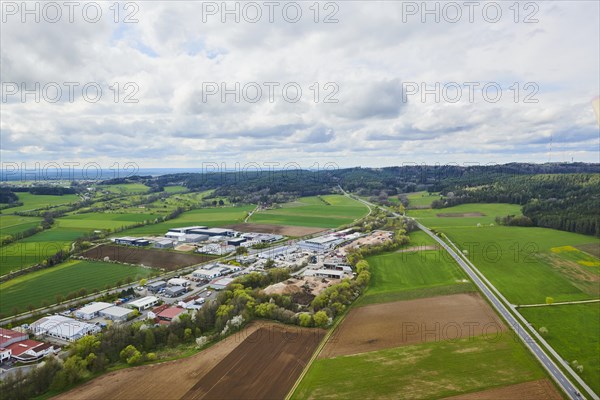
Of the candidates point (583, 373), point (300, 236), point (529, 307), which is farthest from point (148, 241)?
point (583, 373)

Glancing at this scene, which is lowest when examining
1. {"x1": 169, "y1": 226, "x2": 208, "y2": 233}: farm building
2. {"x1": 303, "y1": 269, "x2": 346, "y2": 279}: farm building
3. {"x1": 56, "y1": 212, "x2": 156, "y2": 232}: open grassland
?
{"x1": 303, "y1": 269, "x2": 346, "y2": 279}: farm building

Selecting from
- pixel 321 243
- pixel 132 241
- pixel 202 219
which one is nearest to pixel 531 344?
pixel 321 243

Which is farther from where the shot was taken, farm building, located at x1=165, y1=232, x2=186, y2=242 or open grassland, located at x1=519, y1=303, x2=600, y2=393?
farm building, located at x1=165, y1=232, x2=186, y2=242

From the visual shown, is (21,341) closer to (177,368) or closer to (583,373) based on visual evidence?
(177,368)

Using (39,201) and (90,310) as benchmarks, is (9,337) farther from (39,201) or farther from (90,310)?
(39,201)

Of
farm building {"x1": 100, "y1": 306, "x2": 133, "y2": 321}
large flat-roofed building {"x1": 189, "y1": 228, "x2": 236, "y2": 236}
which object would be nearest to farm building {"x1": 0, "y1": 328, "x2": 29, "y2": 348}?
farm building {"x1": 100, "y1": 306, "x2": 133, "y2": 321}

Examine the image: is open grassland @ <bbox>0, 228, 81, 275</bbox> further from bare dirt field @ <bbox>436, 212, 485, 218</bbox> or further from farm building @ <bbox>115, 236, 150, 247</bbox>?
bare dirt field @ <bbox>436, 212, 485, 218</bbox>

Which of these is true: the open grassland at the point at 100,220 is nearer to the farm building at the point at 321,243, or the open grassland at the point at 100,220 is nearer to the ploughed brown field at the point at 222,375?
the farm building at the point at 321,243
